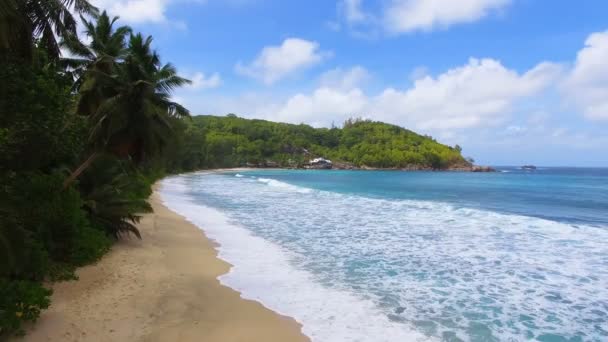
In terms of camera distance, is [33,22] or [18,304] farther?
[33,22]

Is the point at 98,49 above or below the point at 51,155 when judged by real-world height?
above

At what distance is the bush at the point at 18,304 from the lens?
15.3 feet

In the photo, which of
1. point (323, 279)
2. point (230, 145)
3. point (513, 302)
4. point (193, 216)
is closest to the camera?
point (513, 302)

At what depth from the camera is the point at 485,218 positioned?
1953 centimetres

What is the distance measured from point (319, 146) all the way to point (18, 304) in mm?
155546

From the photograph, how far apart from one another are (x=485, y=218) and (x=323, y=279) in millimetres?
14023

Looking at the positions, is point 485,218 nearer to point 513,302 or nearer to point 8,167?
point 513,302

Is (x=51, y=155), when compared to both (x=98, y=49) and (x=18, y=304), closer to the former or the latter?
(x=18, y=304)

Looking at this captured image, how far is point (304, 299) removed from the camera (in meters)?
7.29

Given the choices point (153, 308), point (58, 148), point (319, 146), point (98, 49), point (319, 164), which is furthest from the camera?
point (319, 146)

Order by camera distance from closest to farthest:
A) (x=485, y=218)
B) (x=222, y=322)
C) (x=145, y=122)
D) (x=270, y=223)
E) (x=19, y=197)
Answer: (x=222, y=322), (x=19, y=197), (x=145, y=122), (x=270, y=223), (x=485, y=218)

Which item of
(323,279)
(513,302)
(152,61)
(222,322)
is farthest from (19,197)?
(152,61)

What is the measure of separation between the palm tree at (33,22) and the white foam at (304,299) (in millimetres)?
5677

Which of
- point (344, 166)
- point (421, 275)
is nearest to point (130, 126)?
point (421, 275)
